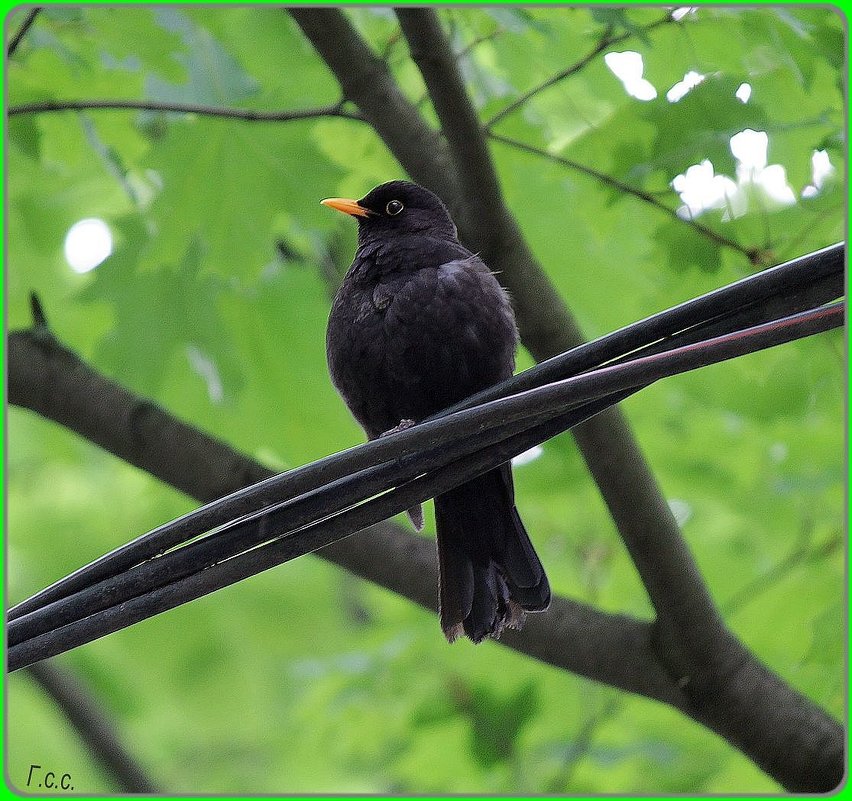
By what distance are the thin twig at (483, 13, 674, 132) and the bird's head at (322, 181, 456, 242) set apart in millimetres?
339

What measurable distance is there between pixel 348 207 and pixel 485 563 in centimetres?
134

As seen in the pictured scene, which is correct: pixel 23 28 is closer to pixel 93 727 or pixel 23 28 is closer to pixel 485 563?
pixel 485 563

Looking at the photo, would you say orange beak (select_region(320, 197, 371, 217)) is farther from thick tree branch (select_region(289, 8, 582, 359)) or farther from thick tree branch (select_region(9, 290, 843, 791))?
thick tree branch (select_region(9, 290, 843, 791))

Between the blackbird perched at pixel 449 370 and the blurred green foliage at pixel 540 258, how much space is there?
0.71 meters

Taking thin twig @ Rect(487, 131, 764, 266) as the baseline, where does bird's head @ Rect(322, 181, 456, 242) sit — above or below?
above

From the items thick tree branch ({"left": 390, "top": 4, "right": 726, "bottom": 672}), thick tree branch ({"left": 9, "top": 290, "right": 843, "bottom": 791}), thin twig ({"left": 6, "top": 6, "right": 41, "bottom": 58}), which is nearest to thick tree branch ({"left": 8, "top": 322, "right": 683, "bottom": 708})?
thick tree branch ({"left": 9, "top": 290, "right": 843, "bottom": 791})

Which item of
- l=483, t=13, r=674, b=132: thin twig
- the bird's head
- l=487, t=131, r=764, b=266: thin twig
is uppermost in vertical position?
l=483, t=13, r=674, b=132: thin twig

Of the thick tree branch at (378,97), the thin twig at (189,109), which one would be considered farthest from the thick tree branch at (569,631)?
the thick tree branch at (378,97)

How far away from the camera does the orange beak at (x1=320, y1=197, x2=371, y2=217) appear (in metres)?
3.46

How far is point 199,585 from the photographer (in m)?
1.95

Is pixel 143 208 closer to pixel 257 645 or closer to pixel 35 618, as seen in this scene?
pixel 35 618

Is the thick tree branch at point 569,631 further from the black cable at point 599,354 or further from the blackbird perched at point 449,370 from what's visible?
the black cable at point 599,354

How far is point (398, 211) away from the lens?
3.49 metres

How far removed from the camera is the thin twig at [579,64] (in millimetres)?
3002
